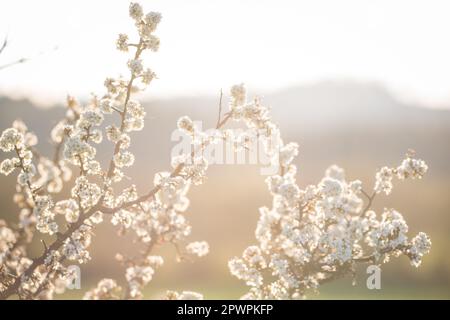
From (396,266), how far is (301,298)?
32.3 metres

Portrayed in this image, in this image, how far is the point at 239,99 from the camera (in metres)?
6.57

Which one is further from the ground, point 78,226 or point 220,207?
point 220,207

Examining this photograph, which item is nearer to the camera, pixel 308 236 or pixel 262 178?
pixel 308 236

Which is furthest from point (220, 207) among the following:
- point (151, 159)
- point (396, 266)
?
point (396, 266)

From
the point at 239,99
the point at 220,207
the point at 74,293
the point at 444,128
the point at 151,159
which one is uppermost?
the point at 444,128

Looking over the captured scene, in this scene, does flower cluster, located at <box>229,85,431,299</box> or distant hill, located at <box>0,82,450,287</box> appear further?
distant hill, located at <box>0,82,450,287</box>

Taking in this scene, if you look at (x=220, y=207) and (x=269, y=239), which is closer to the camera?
(x=269, y=239)

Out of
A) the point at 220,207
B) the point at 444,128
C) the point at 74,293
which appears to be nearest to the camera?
the point at 74,293

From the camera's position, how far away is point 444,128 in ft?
189

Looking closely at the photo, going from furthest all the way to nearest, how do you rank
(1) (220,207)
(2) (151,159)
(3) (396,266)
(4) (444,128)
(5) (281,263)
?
1. (4) (444,128)
2. (2) (151,159)
3. (1) (220,207)
4. (3) (396,266)
5. (5) (281,263)

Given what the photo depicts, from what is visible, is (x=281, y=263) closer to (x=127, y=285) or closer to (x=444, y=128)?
(x=127, y=285)

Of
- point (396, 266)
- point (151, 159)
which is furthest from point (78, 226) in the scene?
point (151, 159)

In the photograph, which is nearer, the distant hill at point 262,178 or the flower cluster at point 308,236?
the flower cluster at point 308,236
